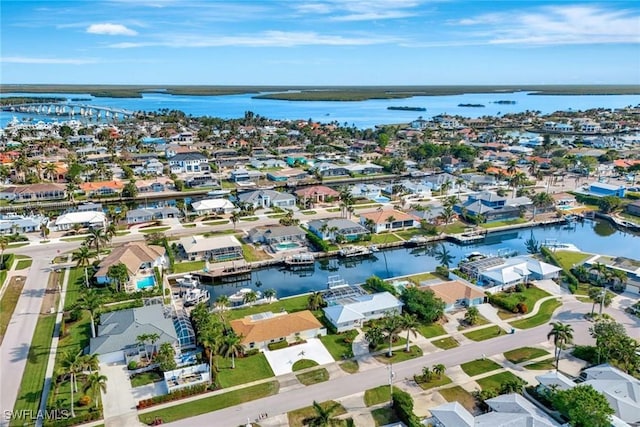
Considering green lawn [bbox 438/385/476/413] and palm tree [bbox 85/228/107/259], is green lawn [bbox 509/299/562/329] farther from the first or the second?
palm tree [bbox 85/228/107/259]

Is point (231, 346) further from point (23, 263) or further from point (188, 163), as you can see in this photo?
point (188, 163)

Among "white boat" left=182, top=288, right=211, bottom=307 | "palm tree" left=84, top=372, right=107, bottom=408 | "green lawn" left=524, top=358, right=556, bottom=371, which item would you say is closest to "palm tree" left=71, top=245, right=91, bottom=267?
"white boat" left=182, top=288, right=211, bottom=307

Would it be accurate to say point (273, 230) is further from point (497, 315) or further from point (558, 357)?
point (558, 357)

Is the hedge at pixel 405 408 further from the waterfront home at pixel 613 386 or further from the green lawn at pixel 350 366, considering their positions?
the waterfront home at pixel 613 386

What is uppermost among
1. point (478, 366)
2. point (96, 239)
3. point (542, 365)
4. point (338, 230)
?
point (96, 239)

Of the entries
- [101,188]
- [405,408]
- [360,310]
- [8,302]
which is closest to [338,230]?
[360,310]
